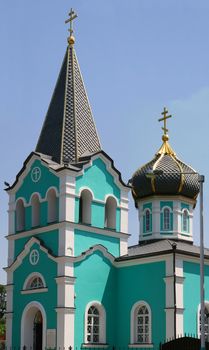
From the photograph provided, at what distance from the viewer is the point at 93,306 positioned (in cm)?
2498

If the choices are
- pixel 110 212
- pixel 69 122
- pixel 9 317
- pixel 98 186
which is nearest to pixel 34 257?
pixel 9 317

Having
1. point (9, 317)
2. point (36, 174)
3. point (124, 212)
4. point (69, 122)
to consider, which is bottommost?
point (9, 317)

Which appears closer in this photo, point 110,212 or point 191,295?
point 191,295

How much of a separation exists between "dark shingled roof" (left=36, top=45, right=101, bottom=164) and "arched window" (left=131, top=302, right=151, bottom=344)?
6626 millimetres

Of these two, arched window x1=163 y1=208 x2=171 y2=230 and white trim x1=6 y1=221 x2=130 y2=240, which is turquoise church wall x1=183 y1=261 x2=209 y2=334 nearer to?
white trim x1=6 y1=221 x2=130 y2=240

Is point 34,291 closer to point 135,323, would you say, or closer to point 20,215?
point 20,215

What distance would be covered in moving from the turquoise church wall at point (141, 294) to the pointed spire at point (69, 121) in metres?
5.38

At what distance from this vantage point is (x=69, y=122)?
2761cm

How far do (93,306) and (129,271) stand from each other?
2.03m

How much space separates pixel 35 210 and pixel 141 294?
5847 millimetres

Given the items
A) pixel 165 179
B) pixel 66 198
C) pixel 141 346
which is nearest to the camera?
pixel 141 346

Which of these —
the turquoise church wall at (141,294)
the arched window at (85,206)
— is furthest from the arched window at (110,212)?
the turquoise church wall at (141,294)

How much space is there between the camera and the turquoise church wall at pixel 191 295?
77.8 ft

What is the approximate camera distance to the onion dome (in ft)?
95.6
